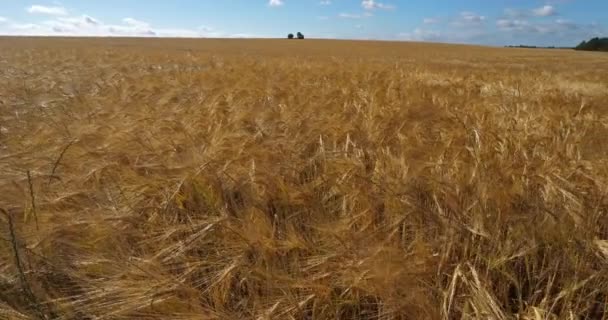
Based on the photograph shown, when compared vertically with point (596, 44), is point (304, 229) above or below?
below

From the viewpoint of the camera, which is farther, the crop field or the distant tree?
the distant tree

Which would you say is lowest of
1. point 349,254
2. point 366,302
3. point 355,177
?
point 366,302

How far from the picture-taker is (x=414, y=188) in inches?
61.1

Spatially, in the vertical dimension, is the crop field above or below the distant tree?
below

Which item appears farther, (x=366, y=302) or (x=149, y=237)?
(x=149, y=237)

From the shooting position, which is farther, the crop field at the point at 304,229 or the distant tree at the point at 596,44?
the distant tree at the point at 596,44

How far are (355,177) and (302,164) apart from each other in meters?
0.36

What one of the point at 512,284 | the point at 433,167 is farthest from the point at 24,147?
the point at 512,284

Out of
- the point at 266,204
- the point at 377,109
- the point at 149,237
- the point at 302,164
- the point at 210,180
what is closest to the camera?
the point at 149,237

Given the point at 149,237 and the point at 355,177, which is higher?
Answer: the point at 355,177

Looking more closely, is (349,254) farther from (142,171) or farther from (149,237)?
(142,171)

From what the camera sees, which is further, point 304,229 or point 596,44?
point 596,44

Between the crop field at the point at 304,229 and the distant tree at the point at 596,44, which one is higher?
the distant tree at the point at 596,44

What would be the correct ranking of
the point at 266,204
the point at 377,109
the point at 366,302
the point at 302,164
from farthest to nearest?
the point at 377,109, the point at 302,164, the point at 266,204, the point at 366,302
